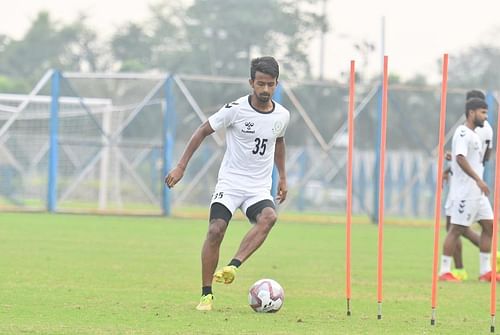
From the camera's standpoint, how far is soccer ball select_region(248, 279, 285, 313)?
10.9 meters

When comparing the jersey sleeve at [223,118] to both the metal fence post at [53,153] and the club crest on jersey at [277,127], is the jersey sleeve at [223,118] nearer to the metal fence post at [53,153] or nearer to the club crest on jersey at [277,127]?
the club crest on jersey at [277,127]

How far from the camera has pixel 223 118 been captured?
11242mm

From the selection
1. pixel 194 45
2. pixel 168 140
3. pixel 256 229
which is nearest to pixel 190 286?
pixel 256 229

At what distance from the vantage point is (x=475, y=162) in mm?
15508

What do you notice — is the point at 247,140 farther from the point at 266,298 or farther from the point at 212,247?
the point at 266,298

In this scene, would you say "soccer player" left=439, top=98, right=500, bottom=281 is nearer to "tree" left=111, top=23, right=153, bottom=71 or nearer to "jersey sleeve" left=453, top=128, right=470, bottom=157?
"jersey sleeve" left=453, top=128, right=470, bottom=157

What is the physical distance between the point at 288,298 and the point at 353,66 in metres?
2.79

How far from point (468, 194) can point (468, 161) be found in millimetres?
522

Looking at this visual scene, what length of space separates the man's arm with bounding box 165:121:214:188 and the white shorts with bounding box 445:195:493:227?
556cm

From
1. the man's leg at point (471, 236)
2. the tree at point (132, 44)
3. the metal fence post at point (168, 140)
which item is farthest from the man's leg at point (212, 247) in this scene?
the tree at point (132, 44)

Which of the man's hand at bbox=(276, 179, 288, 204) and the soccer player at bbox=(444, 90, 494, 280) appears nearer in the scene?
the man's hand at bbox=(276, 179, 288, 204)

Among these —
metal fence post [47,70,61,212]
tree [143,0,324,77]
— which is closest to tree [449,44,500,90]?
tree [143,0,324,77]

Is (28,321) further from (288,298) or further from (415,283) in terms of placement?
(415,283)

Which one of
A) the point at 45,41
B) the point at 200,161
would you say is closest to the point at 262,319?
the point at 200,161
